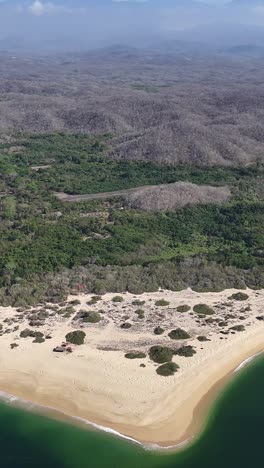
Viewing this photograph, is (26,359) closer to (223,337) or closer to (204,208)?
(223,337)

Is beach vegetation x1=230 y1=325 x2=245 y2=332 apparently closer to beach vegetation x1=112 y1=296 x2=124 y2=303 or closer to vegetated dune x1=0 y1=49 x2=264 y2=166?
beach vegetation x1=112 y1=296 x2=124 y2=303

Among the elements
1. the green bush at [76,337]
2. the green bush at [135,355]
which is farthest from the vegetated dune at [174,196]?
the green bush at [135,355]

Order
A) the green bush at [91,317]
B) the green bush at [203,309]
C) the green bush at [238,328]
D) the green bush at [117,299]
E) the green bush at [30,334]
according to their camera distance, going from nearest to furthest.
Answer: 1. the green bush at [30,334]
2. the green bush at [238,328]
3. the green bush at [91,317]
4. the green bush at [203,309]
5. the green bush at [117,299]

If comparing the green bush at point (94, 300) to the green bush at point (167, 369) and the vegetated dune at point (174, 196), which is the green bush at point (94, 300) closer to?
the green bush at point (167, 369)

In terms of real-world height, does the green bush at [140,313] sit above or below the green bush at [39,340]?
above

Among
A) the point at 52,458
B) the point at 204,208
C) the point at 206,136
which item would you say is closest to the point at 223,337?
the point at 52,458

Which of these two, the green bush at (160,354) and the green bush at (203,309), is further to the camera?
the green bush at (203,309)

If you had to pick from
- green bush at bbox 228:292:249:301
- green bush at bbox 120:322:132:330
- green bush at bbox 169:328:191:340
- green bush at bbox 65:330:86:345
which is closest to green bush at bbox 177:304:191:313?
green bush at bbox 169:328:191:340
